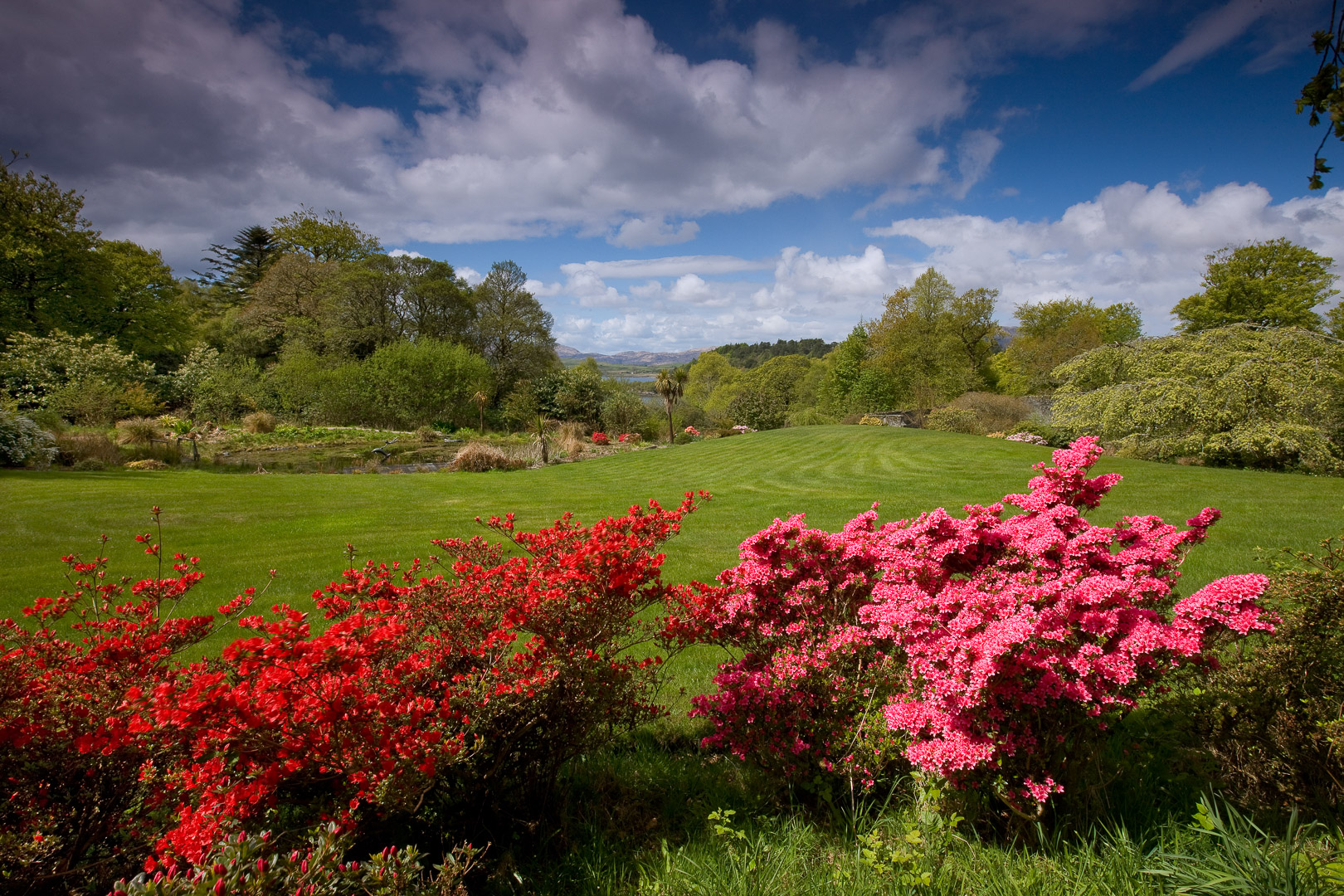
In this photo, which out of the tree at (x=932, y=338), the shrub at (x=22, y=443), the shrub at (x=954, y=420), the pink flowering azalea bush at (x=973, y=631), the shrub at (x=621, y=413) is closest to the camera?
the pink flowering azalea bush at (x=973, y=631)

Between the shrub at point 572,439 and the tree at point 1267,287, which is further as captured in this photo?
the tree at point 1267,287

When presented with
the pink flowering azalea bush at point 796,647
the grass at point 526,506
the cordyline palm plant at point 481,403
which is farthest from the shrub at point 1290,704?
the cordyline palm plant at point 481,403

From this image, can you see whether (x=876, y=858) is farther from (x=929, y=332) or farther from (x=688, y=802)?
(x=929, y=332)

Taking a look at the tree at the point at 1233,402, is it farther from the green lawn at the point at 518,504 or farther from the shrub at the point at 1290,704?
the shrub at the point at 1290,704

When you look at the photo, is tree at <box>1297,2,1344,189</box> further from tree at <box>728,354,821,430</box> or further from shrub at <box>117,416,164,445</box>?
tree at <box>728,354,821,430</box>

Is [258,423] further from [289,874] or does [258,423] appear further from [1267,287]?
[1267,287]

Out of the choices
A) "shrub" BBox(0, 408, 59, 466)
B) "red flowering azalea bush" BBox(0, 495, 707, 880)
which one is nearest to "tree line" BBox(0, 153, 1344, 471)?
"shrub" BBox(0, 408, 59, 466)

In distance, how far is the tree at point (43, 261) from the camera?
56.5 ft

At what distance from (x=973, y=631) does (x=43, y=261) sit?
29.0 metres

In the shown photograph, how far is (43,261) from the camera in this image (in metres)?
18.5

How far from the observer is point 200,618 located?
247 cm

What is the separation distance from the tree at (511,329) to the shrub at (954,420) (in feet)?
66.4

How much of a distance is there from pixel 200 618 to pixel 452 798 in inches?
58.3

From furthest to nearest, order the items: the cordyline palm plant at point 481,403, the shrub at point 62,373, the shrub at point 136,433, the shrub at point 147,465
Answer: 1. the cordyline palm plant at point 481,403
2. the shrub at point 62,373
3. the shrub at point 136,433
4. the shrub at point 147,465
